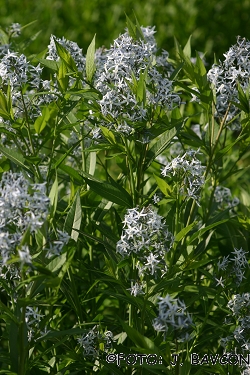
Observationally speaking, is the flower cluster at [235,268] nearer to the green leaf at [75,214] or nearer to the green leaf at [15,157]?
the green leaf at [75,214]

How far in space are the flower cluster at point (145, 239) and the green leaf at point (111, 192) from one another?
170mm

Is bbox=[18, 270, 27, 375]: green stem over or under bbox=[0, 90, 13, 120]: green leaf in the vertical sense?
under

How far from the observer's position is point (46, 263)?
7.20 ft

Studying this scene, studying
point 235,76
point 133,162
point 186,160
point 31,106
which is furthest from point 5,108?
point 235,76

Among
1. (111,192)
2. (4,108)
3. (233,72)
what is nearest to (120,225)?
(111,192)

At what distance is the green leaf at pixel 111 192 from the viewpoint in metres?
2.46

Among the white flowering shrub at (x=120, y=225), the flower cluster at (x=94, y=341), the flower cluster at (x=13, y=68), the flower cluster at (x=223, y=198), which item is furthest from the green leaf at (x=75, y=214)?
the flower cluster at (x=223, y=198)

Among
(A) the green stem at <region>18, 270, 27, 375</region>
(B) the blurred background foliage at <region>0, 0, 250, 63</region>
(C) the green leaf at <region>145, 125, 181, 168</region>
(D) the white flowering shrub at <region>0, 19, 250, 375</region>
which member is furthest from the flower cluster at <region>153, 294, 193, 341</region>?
(B) the blurred background foliage at <region>0, 0, 250, 63</region>

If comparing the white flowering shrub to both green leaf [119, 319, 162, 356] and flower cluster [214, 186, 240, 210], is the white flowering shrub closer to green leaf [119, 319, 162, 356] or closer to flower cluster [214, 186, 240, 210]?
green leaf [119, 319, 162, 356]

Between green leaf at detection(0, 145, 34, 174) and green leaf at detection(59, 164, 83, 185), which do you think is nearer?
green leaf at detection(0, 145, 34, 174)

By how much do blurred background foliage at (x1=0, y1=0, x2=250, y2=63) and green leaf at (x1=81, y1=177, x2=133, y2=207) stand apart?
6.16 m

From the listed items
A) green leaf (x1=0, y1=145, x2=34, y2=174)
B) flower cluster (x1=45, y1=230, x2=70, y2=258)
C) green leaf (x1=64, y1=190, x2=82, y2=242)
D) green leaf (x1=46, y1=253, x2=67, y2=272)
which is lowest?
green leaf (x1=46, y1=253, x2=67, y2=272)

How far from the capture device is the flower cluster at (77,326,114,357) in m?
2.50

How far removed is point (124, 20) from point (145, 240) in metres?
6.82
